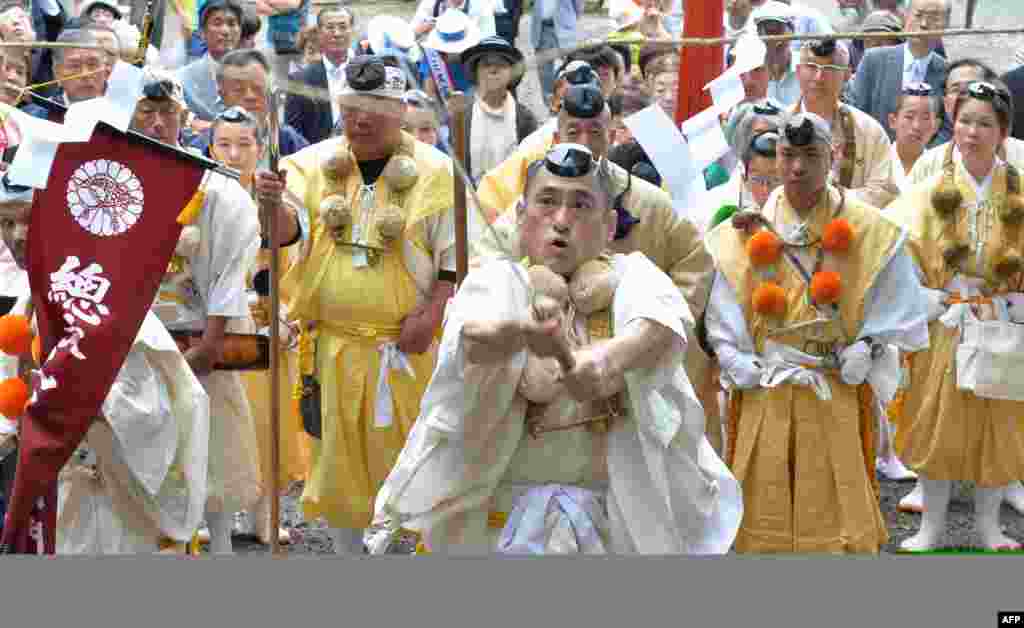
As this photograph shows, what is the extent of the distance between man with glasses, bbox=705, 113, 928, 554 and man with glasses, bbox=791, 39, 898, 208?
1396 mm

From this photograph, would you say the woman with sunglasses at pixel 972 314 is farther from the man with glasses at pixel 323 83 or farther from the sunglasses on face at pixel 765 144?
the man with glasses at pixel 323 83

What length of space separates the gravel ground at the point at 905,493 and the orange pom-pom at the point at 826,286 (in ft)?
3.92

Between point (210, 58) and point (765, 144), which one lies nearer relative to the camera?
point (765, 144)

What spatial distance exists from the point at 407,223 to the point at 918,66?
3.43m

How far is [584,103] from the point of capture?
7242 mm

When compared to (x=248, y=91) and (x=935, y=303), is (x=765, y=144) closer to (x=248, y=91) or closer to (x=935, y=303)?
(x=935, y=303)

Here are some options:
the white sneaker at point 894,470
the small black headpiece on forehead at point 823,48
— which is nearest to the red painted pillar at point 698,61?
the small black headpiece on forehead at point 823,48

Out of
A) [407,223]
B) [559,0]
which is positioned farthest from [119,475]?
[559,0]

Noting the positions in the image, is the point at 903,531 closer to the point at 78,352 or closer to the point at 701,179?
the point at 701,179

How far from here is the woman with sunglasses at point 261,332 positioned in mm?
8094

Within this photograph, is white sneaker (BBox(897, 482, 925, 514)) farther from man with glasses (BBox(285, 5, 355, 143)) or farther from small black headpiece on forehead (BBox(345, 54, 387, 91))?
small black headpiece on forehead (BBox(345, 54, 387, 91))

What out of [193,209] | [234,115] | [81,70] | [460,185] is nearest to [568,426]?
→ [460,185]

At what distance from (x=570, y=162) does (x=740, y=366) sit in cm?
206

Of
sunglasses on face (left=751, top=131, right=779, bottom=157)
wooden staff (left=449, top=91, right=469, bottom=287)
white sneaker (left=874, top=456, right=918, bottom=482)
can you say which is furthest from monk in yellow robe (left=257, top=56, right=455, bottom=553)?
white sneaker (left=874, top=456, right=918, bottom=482)
